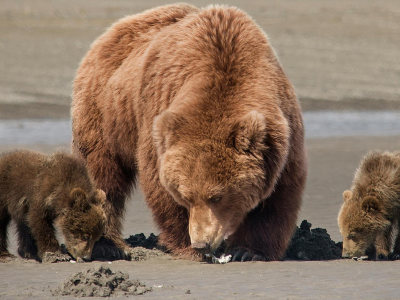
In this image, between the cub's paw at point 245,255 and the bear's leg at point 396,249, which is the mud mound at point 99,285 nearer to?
the cub's paw at point 245,255

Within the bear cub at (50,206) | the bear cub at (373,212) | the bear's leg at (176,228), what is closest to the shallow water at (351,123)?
the bear cub at (373,212)

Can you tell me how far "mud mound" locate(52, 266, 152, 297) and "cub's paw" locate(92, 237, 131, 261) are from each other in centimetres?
159

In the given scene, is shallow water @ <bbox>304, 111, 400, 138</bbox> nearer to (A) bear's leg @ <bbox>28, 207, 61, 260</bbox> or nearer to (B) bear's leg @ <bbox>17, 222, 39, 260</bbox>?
(B) bear's leg @ <bbox>17, 222, 39, 260</bbox>

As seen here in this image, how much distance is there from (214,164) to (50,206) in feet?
5.50

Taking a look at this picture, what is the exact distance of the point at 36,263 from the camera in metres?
6.56

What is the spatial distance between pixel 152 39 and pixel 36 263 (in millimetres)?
2688

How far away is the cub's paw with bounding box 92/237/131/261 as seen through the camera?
283 inches

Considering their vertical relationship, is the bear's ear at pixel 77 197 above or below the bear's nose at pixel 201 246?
above

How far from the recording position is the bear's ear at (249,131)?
5.88m

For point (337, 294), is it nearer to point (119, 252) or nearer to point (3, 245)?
point (119, 252)

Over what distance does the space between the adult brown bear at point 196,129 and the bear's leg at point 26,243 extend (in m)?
0.79

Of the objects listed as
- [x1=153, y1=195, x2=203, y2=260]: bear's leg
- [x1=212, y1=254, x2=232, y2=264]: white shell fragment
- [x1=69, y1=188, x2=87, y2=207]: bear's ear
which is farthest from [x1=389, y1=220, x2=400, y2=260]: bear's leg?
[x1=69, y1=188, x2=87, y2=207]: bear's ear

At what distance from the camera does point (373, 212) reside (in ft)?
22.3

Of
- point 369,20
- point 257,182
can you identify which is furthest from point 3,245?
point 369,20
